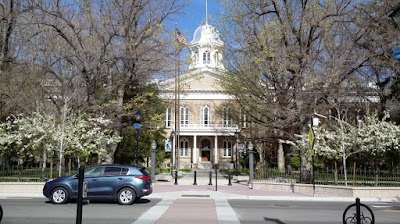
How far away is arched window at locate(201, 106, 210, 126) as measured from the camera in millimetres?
61047

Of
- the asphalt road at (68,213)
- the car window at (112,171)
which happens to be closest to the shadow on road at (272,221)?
the asphalt road at (68,213)

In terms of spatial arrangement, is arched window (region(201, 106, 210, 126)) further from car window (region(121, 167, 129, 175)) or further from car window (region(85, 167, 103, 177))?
car window (region(85, 167, 103, 177))

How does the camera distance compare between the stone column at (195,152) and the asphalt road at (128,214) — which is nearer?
the asphalt road at (128,214)

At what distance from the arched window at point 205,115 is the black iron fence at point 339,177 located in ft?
116

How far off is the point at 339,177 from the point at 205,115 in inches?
1569

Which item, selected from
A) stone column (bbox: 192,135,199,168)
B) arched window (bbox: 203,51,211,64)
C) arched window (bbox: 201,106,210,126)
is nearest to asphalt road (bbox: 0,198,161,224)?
stone column (bbox: 192,135,199,168)

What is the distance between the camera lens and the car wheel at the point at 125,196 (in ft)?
51.0

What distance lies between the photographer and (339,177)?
2264 centimetres

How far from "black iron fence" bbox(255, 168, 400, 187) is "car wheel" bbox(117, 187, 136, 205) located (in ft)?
36.4

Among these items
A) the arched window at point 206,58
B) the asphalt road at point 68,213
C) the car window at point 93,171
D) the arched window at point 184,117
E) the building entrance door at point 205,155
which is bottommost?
the asphalt road at point 68,213

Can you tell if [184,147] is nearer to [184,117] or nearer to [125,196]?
[184,117]

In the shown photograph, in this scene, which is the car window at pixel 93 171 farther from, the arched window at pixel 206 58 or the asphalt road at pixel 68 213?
the arched window at pixel 206 58

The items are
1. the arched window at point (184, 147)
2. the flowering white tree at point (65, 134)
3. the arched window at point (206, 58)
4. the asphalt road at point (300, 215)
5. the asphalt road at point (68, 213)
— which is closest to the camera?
the asphalt road at point (68, 213)

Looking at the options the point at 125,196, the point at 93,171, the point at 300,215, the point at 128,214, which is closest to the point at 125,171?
the point at 125,196
